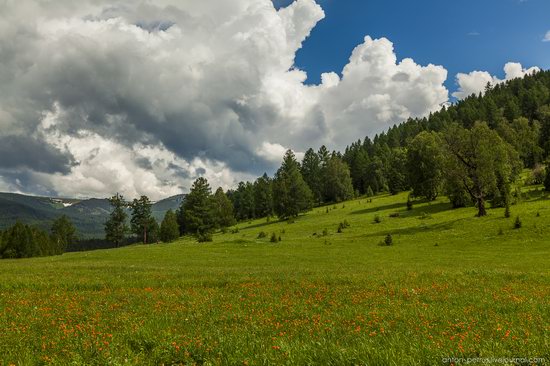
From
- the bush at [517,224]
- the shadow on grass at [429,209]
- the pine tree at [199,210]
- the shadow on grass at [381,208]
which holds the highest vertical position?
the pine tree at [199,210]

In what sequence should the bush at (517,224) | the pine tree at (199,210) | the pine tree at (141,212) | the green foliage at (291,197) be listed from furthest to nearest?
the pine tree at (141,212), the green foliage at (291,197), the pine tree at (199,210), the bush at (517,224)

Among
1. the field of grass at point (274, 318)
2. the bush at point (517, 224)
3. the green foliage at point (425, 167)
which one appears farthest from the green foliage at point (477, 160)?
the field of grass at point (274, 318)

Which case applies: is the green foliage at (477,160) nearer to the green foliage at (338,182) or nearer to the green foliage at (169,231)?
the green foliage at (338,182)

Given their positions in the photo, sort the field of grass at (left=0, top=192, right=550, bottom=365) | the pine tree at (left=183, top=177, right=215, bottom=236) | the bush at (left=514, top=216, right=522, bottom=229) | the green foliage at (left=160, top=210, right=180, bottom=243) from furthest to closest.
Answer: the green foliage at (left=160, top=210, right=180, bottom=243)
the pine tree at (left=183, top=177, right=215, bottom=236)
the bush at (left=514, top=216, right=522, bottom=229)
the field of grass at (left=0, top=192, right=550, bottom=365)

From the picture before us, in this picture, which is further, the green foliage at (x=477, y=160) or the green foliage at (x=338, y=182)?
the green foliage at (x=338, y=182)

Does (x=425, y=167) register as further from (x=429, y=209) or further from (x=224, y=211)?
(x=224, y=211)

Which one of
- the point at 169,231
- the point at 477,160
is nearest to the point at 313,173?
the point at 169,231

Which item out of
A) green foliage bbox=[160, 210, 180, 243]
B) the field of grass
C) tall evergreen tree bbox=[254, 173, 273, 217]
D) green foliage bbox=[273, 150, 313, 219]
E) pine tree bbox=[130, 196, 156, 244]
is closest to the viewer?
the field of grass

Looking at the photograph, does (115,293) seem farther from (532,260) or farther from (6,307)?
(532,260)

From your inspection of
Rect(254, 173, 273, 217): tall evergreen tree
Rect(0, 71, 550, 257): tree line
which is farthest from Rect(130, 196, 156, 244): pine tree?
Rect(254, 173, 273, 217): tall evergreen tree

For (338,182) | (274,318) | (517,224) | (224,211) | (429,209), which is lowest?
(517,224)

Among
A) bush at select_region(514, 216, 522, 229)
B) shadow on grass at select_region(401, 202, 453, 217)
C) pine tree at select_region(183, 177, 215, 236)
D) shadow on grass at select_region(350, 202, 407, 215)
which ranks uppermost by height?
pine tree at select_region(183, 177, 215, 236)

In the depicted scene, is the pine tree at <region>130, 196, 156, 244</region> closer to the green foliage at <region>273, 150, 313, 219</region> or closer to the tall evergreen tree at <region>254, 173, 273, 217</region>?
the tall evergreen tree at <region>254, 173, 273, 217</region>

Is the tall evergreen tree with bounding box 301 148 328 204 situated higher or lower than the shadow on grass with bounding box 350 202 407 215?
higher
